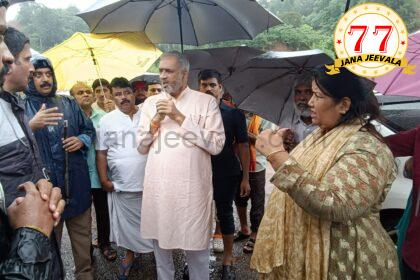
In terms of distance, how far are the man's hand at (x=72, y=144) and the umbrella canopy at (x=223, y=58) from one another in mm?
2102

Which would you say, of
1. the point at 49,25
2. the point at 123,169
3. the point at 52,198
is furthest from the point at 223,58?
the point at 49,25

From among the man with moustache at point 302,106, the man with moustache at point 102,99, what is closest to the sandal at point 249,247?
the man with moustache at point 302,106

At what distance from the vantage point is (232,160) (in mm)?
3268

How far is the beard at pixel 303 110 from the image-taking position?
299 centimetres

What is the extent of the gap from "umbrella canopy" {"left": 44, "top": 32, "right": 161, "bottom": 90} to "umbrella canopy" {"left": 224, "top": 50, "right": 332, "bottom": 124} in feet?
3.48

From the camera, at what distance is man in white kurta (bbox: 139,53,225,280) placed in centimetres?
250

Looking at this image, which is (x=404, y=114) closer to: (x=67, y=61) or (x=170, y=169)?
(x=170, y=169)

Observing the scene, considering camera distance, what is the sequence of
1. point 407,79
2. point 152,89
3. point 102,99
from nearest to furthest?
point 407,79 < point 102,99 < point 152,89

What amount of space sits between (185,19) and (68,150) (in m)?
1.98

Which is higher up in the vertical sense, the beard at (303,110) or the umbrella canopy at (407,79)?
the umbrella canopy at (407,79)

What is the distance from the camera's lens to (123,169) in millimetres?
3184

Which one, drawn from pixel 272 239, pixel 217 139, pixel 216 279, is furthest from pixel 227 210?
pixel 272 239

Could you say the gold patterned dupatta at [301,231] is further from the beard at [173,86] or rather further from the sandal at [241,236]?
the sandal at [241,236]

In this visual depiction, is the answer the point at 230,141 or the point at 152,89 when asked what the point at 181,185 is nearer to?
the point at 230,141
